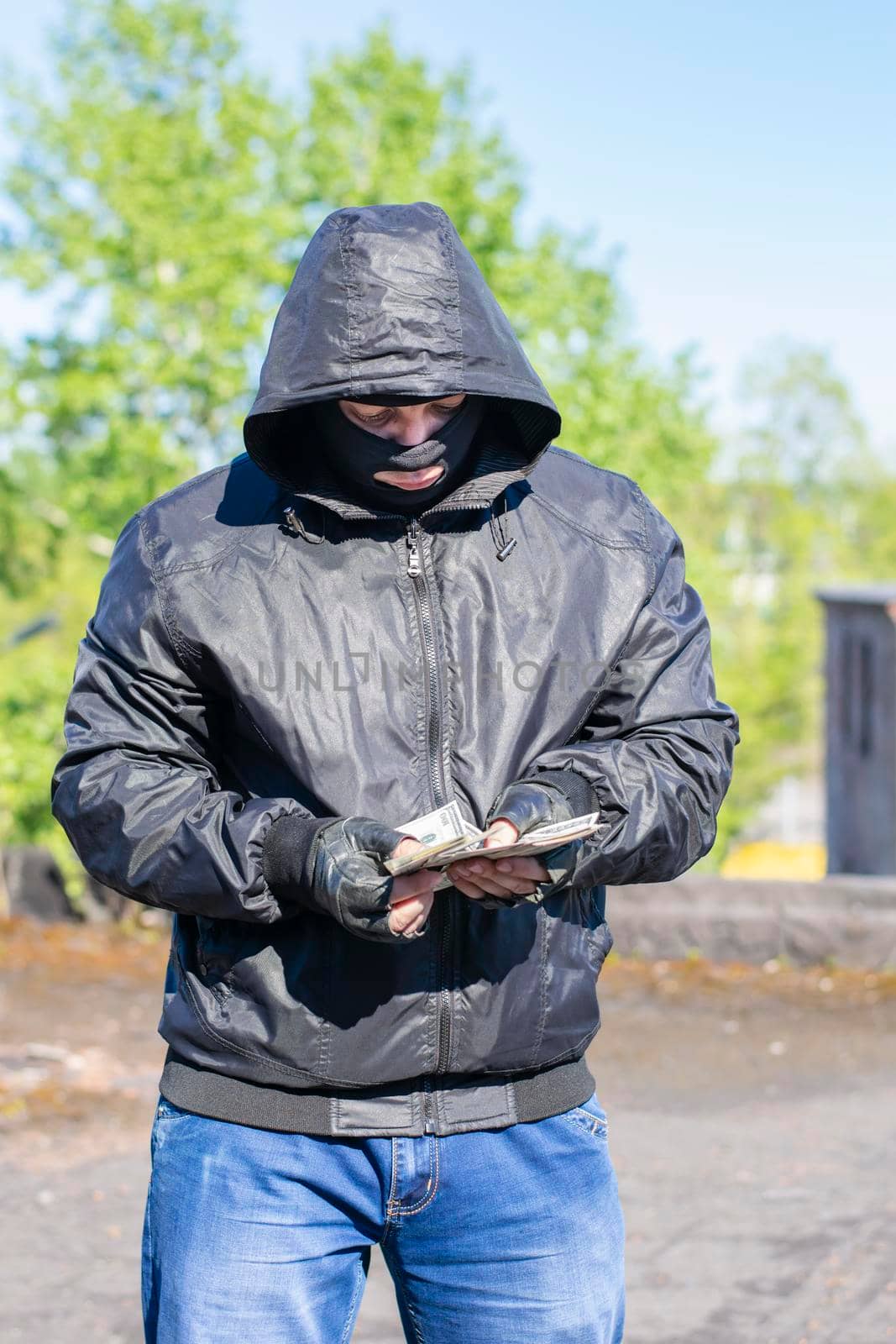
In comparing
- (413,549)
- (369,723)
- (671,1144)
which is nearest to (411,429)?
(413,549)

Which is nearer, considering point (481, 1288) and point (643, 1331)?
point (481, 1288)

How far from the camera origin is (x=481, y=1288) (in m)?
2.09

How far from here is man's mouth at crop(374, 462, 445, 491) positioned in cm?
215

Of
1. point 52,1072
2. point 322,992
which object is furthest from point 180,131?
point 322,992

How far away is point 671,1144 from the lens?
18.9 ft

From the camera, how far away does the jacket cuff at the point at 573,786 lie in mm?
2008

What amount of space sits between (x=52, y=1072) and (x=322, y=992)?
16.3ft

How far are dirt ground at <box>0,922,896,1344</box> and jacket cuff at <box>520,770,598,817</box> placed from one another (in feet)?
8.68

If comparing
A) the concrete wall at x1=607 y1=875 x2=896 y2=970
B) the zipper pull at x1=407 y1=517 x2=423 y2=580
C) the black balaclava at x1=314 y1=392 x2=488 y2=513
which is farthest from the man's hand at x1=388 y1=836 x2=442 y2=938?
the concrete wall at x1=607 y1=875 x2=896 y2=970

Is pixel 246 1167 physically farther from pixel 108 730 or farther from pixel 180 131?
pixel 180 131

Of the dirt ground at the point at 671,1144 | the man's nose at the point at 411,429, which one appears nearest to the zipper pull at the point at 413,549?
the man's nose at the point at 411,429

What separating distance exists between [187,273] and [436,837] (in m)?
15.3

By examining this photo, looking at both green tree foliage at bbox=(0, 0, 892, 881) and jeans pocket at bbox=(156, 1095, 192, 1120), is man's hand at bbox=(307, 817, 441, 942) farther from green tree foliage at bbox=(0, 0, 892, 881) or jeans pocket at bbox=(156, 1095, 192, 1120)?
green tree foliage at bbox=(0, 0, 892, 881)

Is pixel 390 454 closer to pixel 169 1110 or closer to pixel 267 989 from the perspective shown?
pixel 267 989
